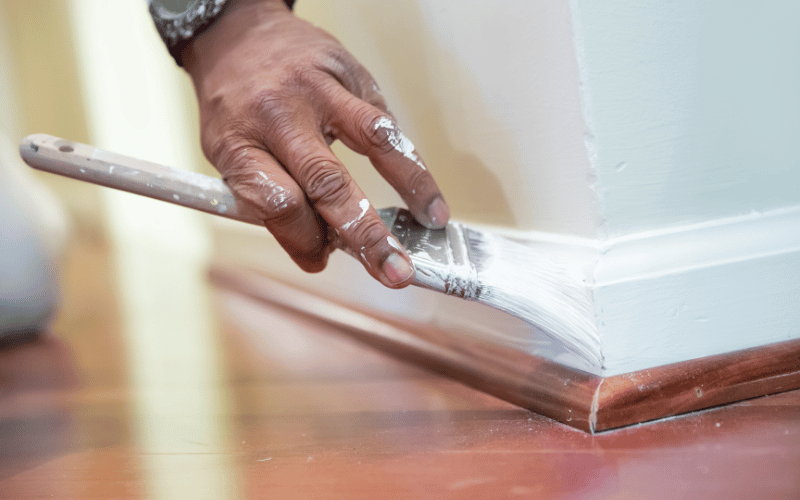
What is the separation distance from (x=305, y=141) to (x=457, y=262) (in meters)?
0.16

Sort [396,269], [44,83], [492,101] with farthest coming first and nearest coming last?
[44,83] < [492,101] < [396,269]

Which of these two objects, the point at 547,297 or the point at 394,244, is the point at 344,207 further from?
the point at 547,297

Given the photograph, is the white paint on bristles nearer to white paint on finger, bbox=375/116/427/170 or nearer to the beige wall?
white paint on finger, bbox=375/116/427/170

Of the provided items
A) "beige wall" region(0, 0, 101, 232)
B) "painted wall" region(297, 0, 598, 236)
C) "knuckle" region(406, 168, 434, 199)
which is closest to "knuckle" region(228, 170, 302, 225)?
"knuckle" region(406, 168, 434, 199)

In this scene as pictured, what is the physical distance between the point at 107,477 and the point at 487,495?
0.92ft

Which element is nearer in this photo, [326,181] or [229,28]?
[326,181]

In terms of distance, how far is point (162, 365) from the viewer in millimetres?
836

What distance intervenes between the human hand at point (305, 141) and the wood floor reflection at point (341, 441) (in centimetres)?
14

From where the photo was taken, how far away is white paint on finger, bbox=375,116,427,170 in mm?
528

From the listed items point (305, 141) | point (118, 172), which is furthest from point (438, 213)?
point (118, 172)

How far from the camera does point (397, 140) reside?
1.76 feet

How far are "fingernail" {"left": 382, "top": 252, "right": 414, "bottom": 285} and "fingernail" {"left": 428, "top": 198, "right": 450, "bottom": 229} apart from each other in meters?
0.09

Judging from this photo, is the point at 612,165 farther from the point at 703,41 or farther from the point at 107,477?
the point at 107,477

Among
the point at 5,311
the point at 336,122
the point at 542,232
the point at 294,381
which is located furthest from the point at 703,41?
the point at 5,311
